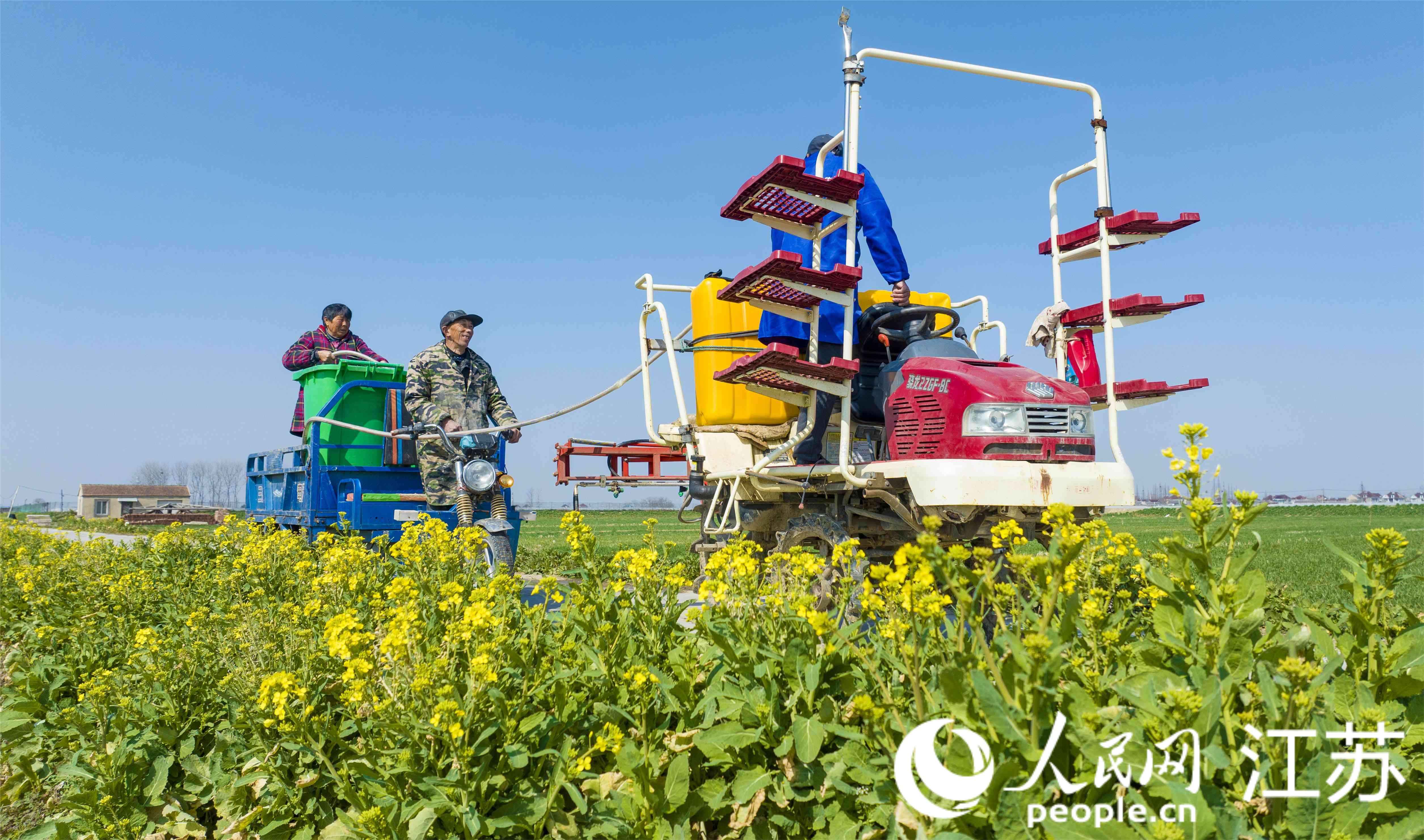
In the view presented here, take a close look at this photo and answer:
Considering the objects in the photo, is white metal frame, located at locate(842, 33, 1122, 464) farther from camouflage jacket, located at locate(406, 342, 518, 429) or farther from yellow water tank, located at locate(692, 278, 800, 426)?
camouflage jacket, located at locate(406, 342, 518, 429)

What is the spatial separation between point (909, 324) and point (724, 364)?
1.48 meters

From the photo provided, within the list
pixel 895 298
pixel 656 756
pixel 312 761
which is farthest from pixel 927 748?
pixel 895 298

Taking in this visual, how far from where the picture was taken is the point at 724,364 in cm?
652

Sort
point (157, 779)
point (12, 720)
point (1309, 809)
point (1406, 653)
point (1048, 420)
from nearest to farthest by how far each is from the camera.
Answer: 1. point (1309, 809)
2. point (1406, 653)
3. point (157, 779)
4. point (12, 720)
5. point (1048, 420)

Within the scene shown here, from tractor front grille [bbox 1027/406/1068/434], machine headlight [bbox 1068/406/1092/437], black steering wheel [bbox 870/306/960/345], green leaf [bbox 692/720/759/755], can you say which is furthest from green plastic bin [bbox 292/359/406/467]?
green leaf [bbox 692/720/759/755]

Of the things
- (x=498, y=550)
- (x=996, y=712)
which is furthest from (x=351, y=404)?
(x=996, y=712)

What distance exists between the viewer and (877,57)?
Result: 508cm

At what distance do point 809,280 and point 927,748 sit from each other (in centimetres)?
322

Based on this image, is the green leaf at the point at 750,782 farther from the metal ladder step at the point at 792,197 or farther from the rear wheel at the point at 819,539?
the metal ladder step at the point at 792,197

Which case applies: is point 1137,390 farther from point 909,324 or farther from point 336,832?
point 336,832

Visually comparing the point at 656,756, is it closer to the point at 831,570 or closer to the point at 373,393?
the point at 831,570

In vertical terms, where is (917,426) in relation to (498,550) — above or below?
above

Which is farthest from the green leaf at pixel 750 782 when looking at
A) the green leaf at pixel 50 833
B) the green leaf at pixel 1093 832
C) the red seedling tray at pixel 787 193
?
the red seedling tray at pixel 787 193

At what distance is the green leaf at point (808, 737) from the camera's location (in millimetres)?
2115
